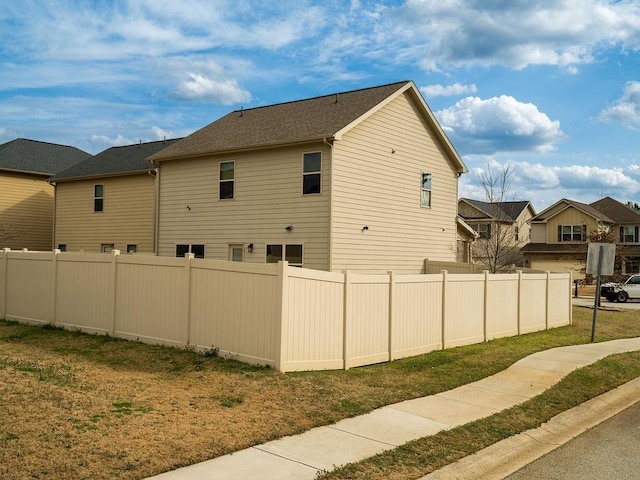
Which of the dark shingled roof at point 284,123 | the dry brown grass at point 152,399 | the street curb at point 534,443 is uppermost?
the dark shingled roof at point 284,123

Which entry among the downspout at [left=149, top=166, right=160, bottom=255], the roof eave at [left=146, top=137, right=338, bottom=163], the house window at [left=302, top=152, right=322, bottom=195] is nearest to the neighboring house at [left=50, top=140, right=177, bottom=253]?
the downspout at [left=149, top=166, right=160, bottom=255]

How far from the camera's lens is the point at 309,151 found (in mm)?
20141

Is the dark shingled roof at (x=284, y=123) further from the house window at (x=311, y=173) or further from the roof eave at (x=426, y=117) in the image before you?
the house window at (x=311, y=173)

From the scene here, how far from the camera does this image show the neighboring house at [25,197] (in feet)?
104

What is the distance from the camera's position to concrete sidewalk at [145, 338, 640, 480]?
6.34 meters

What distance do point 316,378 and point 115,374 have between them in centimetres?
328

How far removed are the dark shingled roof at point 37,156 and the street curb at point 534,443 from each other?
30269 mm

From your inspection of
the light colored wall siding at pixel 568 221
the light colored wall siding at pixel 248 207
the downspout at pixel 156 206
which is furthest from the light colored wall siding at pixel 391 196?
the light colored wall siding at pixel 568 221

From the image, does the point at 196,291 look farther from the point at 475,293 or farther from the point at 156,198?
the point at 156,198

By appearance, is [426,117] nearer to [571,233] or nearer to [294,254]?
[294,254]

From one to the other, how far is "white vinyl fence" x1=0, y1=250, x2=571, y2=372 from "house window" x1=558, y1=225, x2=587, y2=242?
41.1m

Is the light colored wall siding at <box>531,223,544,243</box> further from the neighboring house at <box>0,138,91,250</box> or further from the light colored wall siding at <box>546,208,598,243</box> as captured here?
the neighboring house at <box>0,138,91,250</box>

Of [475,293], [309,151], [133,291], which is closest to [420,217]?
[309,151]

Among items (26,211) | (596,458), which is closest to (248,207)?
(596,458)
